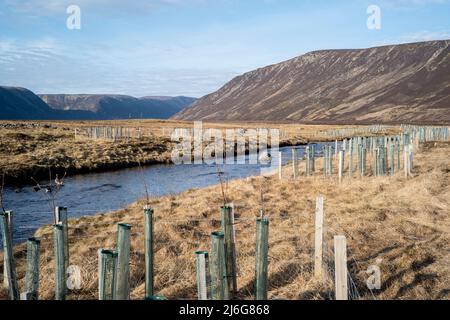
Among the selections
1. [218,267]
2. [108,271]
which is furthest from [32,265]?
[218,267]

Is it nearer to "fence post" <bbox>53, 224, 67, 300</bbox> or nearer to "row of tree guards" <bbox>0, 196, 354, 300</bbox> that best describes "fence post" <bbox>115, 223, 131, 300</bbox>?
"row of tree guards" <bbox>0, 196, 354, 300</bbox>

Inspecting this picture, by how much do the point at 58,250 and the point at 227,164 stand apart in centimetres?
3024

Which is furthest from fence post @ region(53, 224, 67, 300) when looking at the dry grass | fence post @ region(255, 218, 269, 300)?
fence post @ region(255, 218, 269, 300)

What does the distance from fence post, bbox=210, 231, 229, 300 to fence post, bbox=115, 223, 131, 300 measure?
116 centimetres

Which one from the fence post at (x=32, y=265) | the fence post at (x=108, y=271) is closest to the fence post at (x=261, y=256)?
the fence post at (x=108, y=271)

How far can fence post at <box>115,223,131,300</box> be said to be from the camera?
5.24 metres

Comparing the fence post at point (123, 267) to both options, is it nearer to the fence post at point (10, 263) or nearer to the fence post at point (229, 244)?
the fence post at point (229, 244)

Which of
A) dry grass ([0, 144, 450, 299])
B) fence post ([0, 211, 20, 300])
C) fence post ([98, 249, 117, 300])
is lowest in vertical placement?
dry grass ([0, 144, 450, 299])

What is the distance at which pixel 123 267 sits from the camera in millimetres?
5465

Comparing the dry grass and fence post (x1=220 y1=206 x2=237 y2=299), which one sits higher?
fence post (x1=220 y1=206 x2=237 y2=299)

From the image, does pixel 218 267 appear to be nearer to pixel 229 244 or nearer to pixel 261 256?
pixel 261 256
